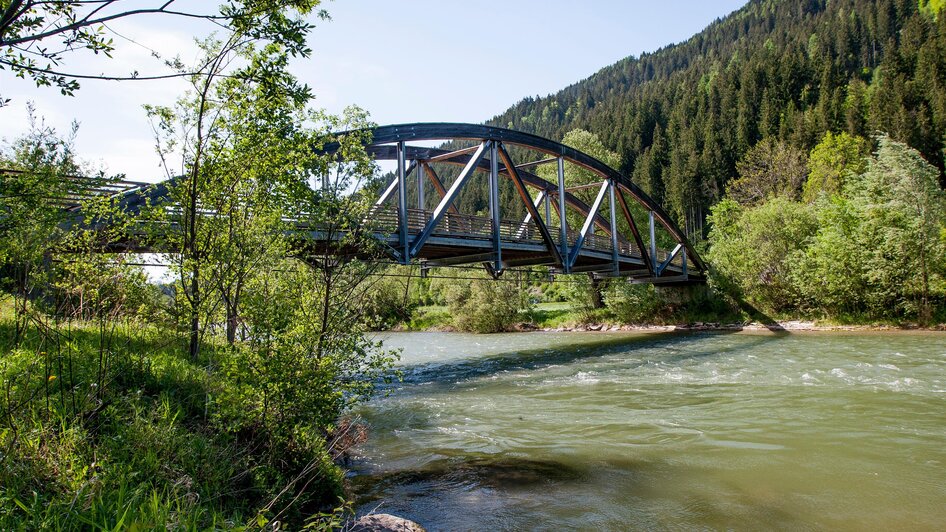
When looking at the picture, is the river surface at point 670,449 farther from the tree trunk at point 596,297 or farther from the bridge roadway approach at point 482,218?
the tree trunk at point 596,297

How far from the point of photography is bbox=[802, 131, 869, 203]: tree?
161 ft

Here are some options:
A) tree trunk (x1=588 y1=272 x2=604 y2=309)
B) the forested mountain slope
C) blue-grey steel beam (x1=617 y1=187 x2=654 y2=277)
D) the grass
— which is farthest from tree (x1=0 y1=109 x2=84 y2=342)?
the forested mountain slope

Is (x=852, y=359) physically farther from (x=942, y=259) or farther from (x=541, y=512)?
(x=541, y=512)

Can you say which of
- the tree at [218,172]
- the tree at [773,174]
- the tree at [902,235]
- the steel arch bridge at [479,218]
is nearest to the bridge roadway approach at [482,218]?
the steel arch bridge at [479,218]

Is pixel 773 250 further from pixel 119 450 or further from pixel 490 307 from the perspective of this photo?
pixel 119 450

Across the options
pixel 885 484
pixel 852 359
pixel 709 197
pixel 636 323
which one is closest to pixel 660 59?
pixel 709 197

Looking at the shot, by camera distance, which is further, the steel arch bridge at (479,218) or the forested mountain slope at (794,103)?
the forested mountain slope at (794,103)

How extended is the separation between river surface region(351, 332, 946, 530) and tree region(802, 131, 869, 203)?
36.6 meters

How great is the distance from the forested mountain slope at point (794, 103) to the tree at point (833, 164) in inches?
381

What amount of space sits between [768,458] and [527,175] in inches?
1014

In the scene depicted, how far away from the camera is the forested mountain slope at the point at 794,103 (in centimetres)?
6700

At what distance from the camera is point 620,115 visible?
10962 centimetres

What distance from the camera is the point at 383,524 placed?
5055mm

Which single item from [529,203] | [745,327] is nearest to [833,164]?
[745,327]
